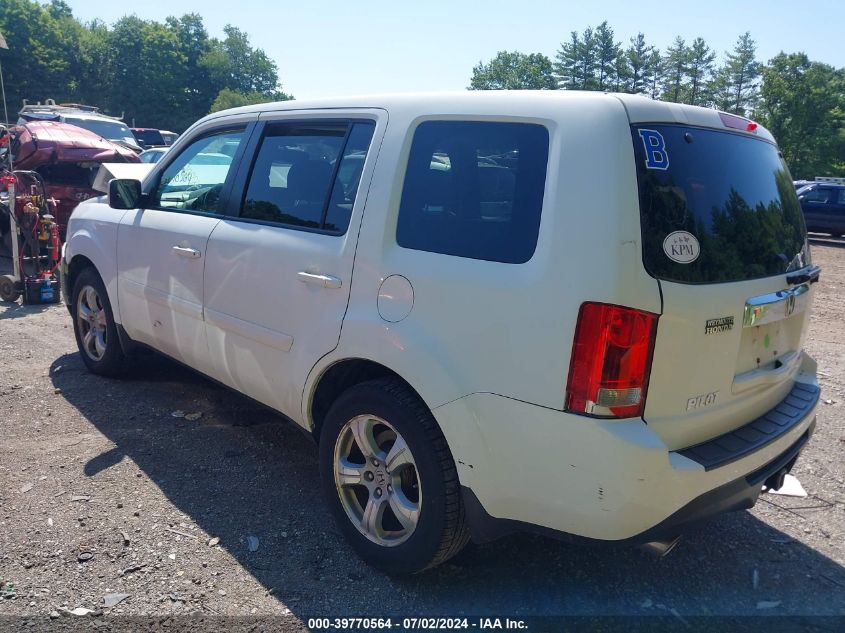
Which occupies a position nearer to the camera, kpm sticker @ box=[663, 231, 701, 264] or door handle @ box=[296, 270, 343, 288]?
kpm sticker @ box=[663, 231, 701, 264]

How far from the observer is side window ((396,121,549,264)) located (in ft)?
8.03

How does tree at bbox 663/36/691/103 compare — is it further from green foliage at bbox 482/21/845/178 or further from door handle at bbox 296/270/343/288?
door handle at bbox 296/270/343/288

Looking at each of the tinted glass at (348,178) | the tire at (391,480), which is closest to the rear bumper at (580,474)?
the tire at (391,480)

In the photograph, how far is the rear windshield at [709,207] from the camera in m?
2.33

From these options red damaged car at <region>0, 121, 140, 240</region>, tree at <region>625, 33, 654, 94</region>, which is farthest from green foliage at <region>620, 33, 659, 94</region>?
red damaged car at <region>0, 121, 140, 240</region>

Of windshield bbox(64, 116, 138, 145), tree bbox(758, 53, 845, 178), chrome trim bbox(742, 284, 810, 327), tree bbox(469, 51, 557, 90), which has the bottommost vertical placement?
chrome trim bbox(742, 284, 810, 327)

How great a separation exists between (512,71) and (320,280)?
257 feet

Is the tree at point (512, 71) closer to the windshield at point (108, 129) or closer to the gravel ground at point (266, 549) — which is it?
the windshield at point (108, 129)

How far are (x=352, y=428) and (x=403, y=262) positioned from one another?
30.8 inches

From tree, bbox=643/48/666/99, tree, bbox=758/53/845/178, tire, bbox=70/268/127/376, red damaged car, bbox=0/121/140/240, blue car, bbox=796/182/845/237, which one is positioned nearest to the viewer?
tire, bbox=70/268/127/376

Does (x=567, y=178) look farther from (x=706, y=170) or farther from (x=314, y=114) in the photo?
(x=314, y=114)

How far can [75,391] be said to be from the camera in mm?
5082

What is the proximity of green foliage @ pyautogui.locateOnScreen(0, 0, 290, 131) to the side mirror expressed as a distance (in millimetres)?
68588

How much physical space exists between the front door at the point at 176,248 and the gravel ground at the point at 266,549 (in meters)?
0.66
